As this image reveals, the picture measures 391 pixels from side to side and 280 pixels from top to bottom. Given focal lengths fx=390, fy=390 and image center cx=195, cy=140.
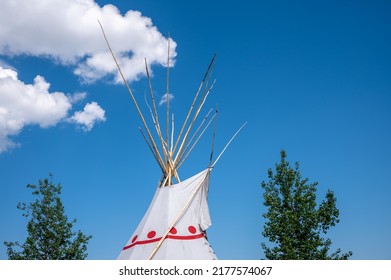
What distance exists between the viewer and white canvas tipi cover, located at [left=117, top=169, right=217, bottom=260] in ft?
23.4

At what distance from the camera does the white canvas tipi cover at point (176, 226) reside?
7.14 m

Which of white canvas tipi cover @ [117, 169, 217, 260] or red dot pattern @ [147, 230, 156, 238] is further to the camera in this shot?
red dot pattern @ [147, 230, 156, 238]

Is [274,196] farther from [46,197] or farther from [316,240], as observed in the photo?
[46,197]

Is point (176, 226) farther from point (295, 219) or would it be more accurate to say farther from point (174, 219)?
point (295, 219)

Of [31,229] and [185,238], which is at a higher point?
[31,229]

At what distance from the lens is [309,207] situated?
11.9 meters

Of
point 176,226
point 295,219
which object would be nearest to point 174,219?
point 176,226

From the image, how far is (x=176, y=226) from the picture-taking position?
7453mm

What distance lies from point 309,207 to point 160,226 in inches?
241

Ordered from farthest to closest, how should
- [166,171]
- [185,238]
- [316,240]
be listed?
[316,240] < [166,171] < [185,238]

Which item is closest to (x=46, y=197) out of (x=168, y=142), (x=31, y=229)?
(x=31, y=229)
